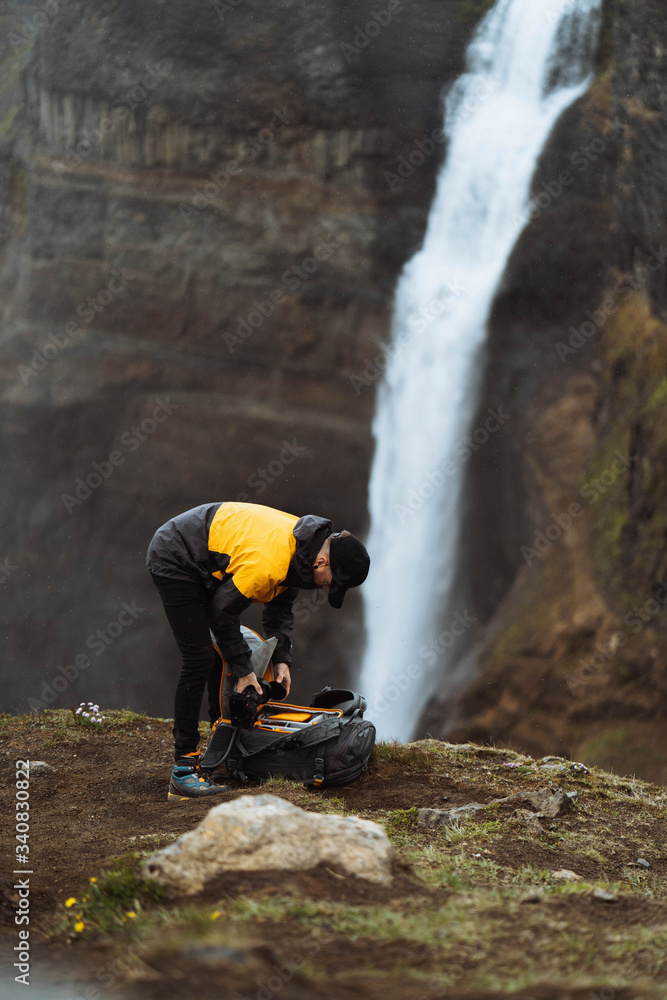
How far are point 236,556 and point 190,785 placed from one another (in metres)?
1.31

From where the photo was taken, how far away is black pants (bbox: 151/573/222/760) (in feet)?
13.8

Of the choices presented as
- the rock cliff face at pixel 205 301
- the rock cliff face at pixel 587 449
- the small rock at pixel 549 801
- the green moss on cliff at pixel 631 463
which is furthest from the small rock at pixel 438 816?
the rock cliff face at pixel 205 301

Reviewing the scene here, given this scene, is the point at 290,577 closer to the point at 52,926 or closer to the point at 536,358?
the point at 52,926

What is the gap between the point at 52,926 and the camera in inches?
97.0

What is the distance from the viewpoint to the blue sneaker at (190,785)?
167 inches

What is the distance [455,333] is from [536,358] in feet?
4.25

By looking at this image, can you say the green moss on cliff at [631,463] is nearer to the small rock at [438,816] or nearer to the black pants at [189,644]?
the small rock at [438,816]

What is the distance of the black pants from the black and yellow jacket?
0.06 metres

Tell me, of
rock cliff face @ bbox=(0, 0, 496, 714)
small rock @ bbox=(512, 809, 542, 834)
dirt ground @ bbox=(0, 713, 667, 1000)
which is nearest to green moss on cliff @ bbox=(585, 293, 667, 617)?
rock cliff face @ bbox=(0, 0, 496, 714)

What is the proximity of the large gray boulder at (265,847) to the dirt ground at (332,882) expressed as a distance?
0.06 meters

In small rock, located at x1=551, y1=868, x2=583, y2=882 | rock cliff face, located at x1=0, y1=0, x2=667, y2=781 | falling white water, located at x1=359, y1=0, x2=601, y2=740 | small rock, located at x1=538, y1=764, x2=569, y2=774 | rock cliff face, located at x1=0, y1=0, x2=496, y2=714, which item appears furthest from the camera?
rock cliff face, located at x1=0, y1=0, x2=496, y2=714

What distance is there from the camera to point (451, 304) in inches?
484

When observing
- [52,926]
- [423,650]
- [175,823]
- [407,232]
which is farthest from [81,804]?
[407,232]

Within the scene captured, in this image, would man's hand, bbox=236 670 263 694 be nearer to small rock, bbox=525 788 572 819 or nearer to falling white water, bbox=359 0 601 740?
small rock, bbox=525 788 572 819
